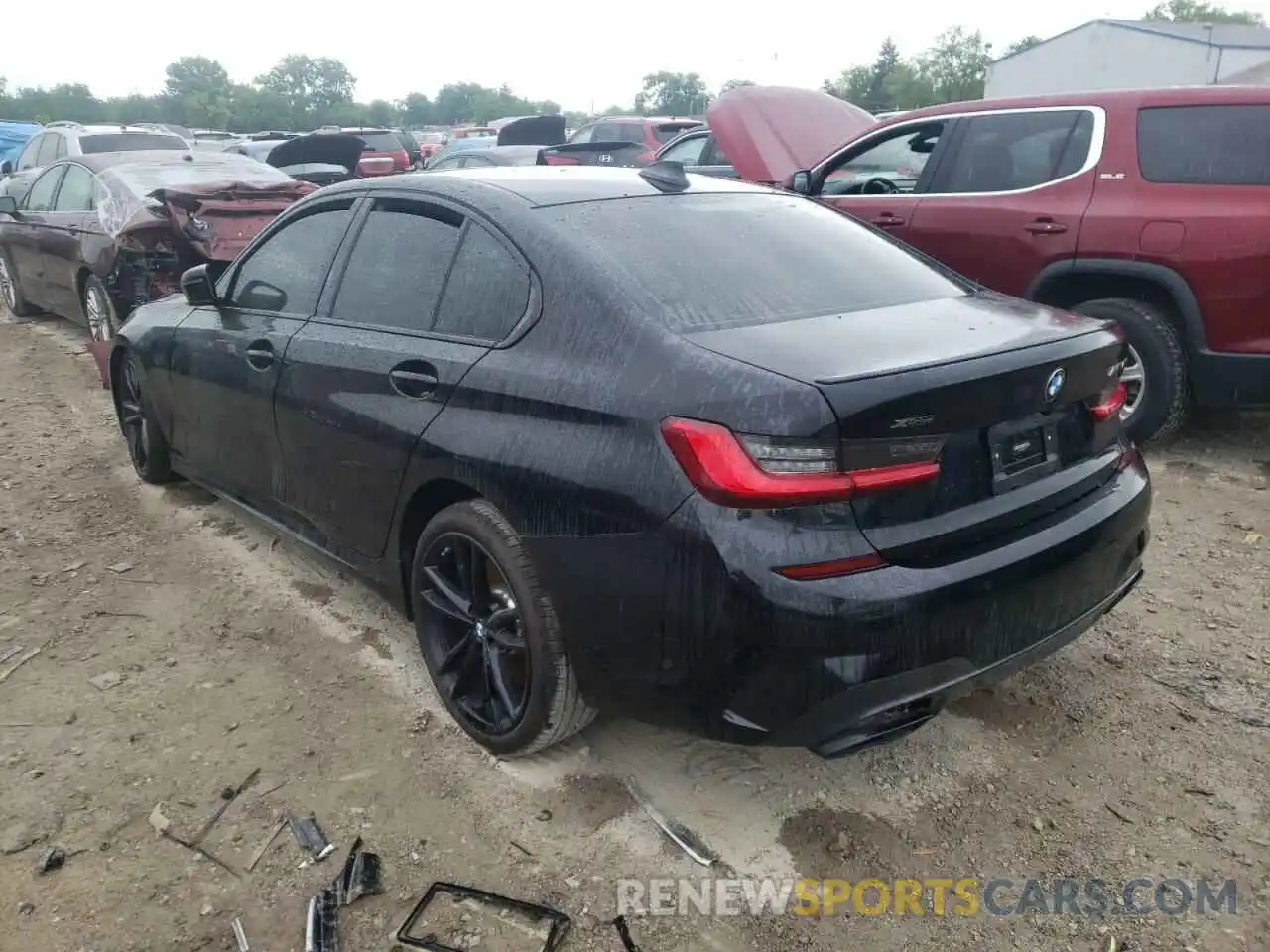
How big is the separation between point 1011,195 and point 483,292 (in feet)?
12.2

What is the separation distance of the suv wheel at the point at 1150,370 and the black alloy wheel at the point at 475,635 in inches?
142

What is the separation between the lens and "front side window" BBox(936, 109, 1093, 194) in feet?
17.4

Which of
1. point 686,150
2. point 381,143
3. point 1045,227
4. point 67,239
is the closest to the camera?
point 1045,227

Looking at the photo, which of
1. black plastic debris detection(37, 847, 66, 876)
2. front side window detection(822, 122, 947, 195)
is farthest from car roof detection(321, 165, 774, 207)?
front side window detection(822, 122, 947, 195)

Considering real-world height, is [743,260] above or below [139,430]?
above

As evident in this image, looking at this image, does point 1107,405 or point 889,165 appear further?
point 889,165

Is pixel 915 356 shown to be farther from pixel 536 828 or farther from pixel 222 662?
pixel 222 662

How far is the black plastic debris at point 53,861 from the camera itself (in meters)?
2.50

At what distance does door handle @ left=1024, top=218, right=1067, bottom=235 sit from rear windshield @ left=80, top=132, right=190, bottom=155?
A: 901cm

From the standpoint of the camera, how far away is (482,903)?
236cm

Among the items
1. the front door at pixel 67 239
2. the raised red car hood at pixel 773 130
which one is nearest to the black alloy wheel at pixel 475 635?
the raised red car hood at pixel 773 130

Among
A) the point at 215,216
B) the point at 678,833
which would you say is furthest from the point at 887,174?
the point at 678,833

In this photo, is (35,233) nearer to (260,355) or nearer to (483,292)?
(260,355)

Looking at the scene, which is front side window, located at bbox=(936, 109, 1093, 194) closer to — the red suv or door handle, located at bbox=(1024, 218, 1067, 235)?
the red suv
